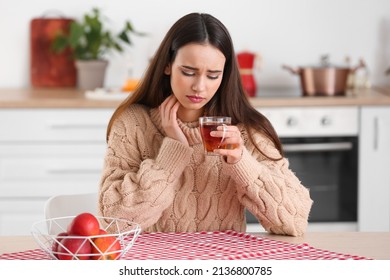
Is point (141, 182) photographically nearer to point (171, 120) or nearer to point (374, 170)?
point (171, 120)

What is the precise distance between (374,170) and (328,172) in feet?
0.76

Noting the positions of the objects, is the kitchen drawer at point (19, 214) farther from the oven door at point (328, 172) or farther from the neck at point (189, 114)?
the neck at point (189, 114)

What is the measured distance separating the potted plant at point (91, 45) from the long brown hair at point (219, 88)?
2146 mm

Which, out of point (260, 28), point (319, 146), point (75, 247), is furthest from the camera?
point (260, 28)

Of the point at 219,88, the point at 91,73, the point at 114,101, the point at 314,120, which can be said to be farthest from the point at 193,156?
the point at 91,73

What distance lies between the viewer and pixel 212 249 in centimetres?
206

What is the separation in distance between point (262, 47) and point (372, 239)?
2718 millimetres

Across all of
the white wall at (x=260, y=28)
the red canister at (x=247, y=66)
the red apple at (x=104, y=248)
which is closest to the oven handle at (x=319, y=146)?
the red canister at (x=247, y=66)

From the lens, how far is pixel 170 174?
7.84 feet

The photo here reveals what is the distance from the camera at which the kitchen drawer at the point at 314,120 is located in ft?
14.0

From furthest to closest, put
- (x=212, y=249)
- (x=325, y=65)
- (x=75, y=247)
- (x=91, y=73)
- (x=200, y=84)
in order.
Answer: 1. (x=91, y=73)
2. (x=325, y=65)
3. (x=200, y=84)
4. (x=212, y=249)
5. (x=75, y=247)

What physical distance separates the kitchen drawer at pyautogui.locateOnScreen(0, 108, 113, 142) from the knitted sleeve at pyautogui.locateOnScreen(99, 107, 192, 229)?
177 cm
